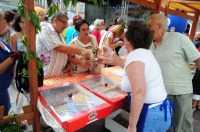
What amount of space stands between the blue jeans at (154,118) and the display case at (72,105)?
0.27 meters

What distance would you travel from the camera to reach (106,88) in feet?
5.42

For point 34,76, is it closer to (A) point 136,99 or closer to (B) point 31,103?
(B) point 31,103

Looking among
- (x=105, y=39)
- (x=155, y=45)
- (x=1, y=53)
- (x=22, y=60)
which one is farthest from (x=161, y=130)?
(x=105, y=39)

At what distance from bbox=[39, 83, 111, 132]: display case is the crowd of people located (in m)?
0.26

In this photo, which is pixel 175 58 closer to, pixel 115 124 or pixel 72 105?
pixel 115 124

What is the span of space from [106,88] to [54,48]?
700 mm

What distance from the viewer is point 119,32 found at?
2.76 meters

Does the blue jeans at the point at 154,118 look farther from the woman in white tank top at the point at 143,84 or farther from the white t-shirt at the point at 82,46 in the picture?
the white t-shirt at the point at 82,46

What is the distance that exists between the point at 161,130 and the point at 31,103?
3.58ft

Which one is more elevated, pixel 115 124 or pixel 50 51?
pixel 50 51

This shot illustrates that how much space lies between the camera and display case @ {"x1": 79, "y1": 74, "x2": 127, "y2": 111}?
1361 millimetres

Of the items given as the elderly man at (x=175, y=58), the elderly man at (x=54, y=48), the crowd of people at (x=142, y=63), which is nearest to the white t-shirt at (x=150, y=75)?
the crowd of people at (x=142, y=63)

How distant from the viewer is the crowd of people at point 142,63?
112cm

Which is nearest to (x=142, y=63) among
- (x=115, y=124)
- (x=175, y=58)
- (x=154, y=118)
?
(x=154, y=118)
